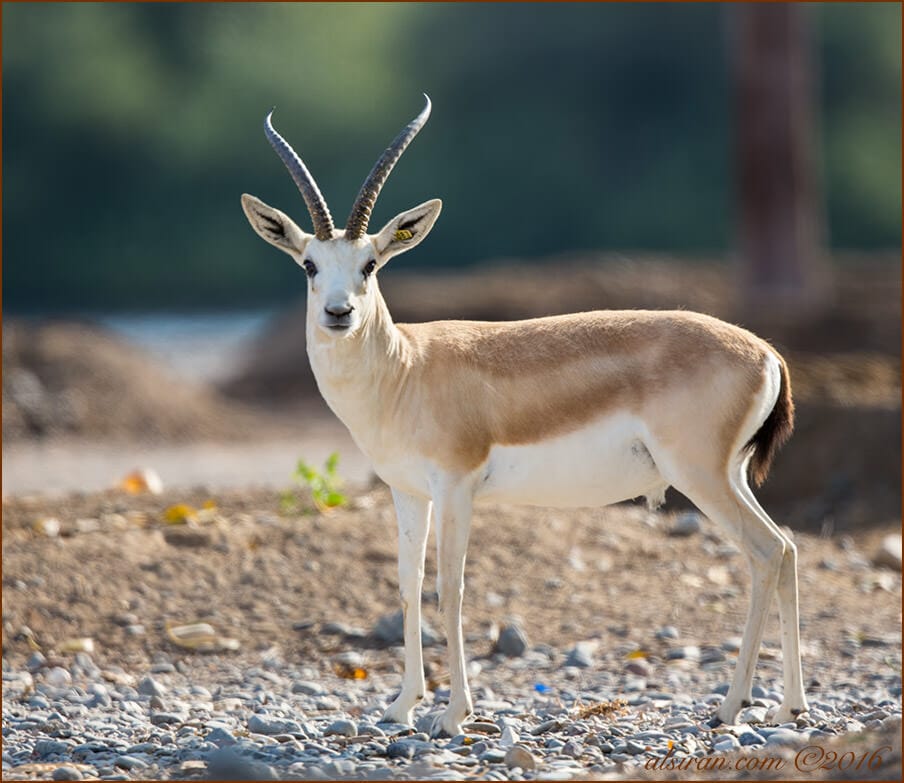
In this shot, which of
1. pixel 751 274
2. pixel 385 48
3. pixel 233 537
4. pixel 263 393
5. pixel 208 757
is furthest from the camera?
pixel 385 48

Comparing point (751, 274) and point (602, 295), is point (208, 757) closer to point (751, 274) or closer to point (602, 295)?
point (751, 274)

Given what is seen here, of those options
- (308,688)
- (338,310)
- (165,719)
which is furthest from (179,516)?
(338,310)

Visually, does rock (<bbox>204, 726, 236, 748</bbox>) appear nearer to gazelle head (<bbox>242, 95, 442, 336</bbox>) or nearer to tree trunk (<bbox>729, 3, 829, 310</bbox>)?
gazelle head (<bbox>242, 95, 442, 336</bbox>)

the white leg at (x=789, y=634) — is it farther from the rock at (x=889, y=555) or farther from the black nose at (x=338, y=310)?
the rock at (x=889, y=555)

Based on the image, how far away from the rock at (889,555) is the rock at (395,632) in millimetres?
3903

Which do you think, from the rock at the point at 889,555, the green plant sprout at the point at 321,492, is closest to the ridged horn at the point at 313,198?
the green plant sprout at the point at 321,492

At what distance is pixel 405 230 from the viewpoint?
777 cm

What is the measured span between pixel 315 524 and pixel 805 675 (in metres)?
3.70

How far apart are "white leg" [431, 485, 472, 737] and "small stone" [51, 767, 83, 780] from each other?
66.9 inches

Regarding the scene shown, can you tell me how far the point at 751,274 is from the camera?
21.0 meters

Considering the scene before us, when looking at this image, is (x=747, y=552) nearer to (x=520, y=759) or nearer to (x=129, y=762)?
(x=520, y=759)

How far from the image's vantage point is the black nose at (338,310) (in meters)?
7.22

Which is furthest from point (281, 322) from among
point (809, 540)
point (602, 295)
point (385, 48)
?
point (385, 48)

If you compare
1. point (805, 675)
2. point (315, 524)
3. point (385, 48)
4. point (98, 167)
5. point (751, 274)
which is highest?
point (385, 48)
